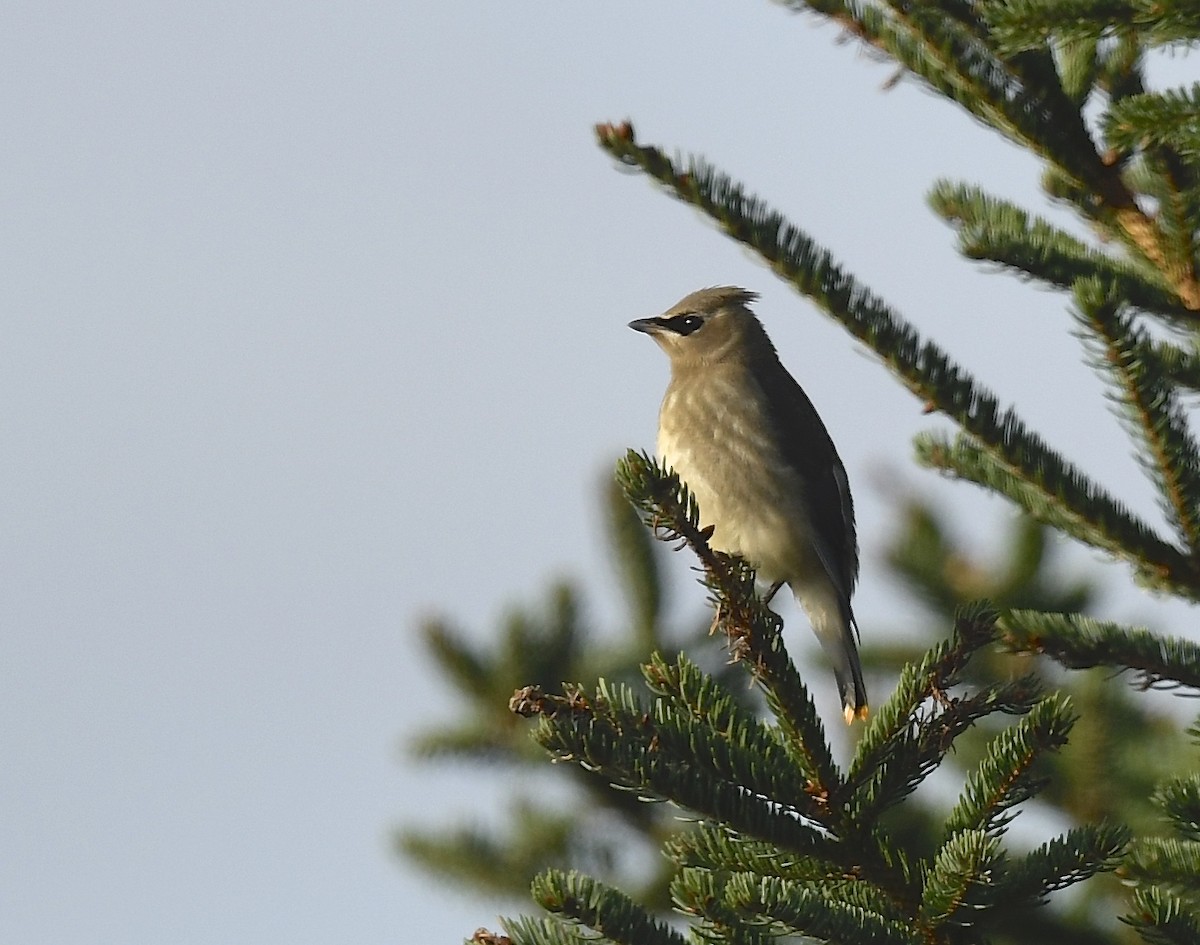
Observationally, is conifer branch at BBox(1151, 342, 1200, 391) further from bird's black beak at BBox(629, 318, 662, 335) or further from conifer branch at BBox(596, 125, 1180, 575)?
bird's black beak at BBox(629, 318, 662, 335)

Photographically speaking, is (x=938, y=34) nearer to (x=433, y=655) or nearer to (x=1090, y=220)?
(x=1090, y=220)

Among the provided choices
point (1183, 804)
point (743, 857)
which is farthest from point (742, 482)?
point (1183, 804)

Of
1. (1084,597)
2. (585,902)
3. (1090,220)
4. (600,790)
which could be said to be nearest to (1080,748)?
(1084,597)

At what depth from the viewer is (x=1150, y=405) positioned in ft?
9.67

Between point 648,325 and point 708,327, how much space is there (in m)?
0.26

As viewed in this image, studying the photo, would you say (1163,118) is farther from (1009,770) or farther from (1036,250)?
(1009,770)

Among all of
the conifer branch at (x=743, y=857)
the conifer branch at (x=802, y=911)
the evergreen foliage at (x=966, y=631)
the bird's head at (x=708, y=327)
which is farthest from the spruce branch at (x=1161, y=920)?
the bird's head at (x=708, y=327)

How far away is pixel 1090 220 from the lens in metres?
3.61

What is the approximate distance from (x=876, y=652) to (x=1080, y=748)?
3.55 feet

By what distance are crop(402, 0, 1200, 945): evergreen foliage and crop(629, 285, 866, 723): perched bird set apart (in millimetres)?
2161

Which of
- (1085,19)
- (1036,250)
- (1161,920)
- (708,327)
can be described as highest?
(708,327)

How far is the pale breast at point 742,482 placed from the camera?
5.71 meters

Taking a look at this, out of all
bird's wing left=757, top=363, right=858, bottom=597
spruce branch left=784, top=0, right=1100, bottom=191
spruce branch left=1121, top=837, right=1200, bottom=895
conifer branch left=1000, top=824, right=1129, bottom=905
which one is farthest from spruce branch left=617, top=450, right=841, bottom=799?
bird's wing left=757, top=363, right=858, bottom=597

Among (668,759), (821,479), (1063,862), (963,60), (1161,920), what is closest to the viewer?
(1161,920)
